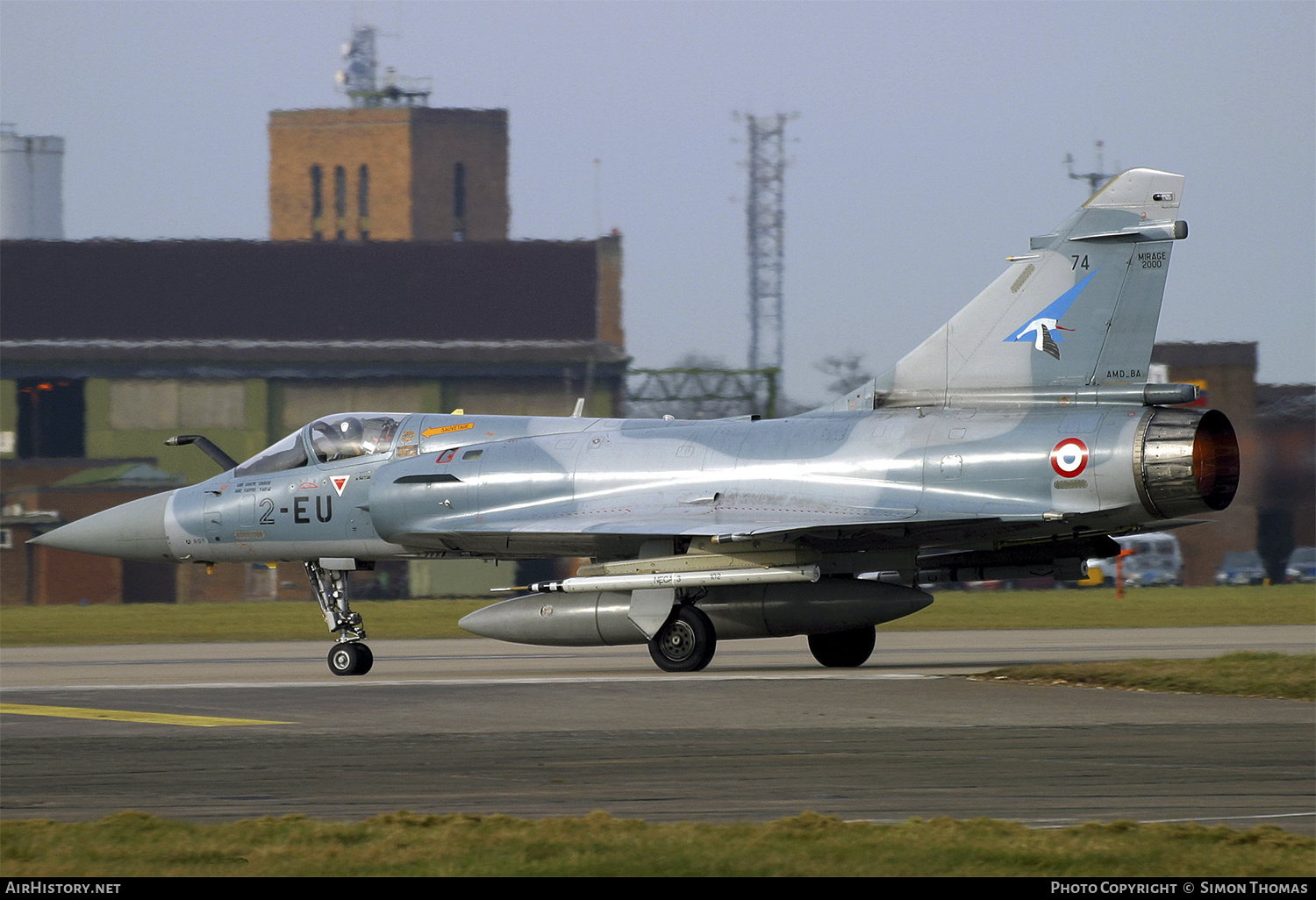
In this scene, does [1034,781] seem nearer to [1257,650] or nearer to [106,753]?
[106,753]

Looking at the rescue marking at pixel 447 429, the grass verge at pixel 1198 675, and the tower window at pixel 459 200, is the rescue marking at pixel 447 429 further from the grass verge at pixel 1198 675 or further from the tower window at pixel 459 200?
the tower window at pixel 459 200

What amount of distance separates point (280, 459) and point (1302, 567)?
37.2 m

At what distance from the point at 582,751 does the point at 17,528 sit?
4795 centimetres

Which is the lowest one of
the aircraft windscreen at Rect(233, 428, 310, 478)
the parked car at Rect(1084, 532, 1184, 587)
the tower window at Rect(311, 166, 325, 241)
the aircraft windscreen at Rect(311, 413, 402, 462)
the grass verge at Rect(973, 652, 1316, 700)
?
the parked car at Rect(1084, 532, 1184, 587)

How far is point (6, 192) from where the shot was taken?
9438cm

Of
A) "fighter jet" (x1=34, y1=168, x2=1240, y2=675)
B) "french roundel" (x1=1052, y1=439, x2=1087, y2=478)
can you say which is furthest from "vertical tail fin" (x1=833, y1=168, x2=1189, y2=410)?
"french roundel" (x1=1052, y1=439, x2=1087, y2=478)

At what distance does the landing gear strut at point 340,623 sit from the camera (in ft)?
62.1

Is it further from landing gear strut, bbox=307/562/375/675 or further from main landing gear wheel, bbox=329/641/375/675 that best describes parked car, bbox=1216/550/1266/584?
main landing gear wheel, bbox=329/641/375/675

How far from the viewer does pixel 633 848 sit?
25.6 ft

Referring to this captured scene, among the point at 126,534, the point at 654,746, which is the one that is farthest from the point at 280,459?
the point at 654,746

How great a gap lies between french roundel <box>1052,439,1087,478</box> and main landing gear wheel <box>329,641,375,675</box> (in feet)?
27.4

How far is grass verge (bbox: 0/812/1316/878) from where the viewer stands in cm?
738
